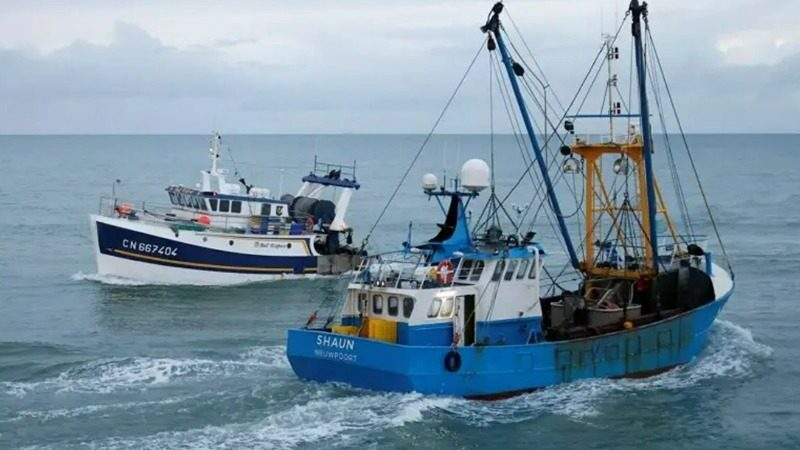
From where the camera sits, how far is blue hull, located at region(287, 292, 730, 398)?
2675 centimetres

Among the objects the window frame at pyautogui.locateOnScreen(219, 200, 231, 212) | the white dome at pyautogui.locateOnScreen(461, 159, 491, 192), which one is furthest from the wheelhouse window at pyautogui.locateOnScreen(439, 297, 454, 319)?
the window frame at pyautogui.locateOnScreen(219, 200, 231, 212)

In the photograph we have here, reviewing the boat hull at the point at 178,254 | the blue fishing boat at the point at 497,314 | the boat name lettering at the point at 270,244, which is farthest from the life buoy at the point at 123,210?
the blue fishing boat at the point at 497,314

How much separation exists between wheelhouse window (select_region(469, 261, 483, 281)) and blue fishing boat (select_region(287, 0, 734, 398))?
0.03m

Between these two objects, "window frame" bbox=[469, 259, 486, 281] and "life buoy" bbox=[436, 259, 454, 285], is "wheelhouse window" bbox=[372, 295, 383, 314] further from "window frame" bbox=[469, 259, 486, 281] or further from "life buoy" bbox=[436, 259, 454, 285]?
"window frame" bbox=[469, 259, 486, 281]

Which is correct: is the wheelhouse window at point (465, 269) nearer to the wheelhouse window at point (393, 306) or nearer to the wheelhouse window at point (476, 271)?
the wheelhouse window at point (476, 271)

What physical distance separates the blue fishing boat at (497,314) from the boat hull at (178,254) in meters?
17.5

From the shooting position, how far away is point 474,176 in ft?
96.0

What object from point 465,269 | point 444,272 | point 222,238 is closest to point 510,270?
point 465,269

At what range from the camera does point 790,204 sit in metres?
82.6

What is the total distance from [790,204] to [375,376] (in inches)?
2459

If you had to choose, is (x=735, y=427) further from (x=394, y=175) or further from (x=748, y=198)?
(x=394, y=175)

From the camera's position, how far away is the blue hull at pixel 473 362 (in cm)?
2675

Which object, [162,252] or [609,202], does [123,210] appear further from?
[609,202]

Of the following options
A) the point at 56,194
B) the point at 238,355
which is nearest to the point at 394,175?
the point at 56,194
